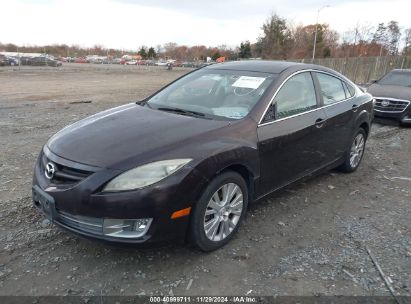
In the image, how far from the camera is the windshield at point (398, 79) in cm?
1107

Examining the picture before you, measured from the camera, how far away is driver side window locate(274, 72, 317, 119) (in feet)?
13.4

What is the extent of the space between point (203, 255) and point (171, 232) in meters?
0.53

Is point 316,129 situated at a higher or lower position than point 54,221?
higher

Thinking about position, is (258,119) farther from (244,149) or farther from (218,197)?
(218,197)

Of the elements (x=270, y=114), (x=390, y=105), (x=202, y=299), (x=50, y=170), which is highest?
(x=270, y=114)

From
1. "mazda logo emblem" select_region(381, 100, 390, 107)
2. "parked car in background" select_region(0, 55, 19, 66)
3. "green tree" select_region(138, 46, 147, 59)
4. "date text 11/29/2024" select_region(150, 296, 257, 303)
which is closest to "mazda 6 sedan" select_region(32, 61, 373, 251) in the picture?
"date text 11/29/2024" select_region(150, 296, 257, 303)

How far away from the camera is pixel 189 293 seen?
2914mm

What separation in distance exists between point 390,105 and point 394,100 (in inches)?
6.3

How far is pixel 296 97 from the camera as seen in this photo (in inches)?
171

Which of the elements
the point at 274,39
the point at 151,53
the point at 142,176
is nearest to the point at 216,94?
the point at 142,176

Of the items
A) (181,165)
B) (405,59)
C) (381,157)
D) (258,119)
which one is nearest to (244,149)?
(258,119)

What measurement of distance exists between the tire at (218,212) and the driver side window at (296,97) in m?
0.97

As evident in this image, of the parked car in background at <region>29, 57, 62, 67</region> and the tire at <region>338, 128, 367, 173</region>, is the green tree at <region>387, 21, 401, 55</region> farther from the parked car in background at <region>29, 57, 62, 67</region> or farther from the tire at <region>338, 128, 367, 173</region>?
the tire at <region>338, 128, 367, 173</region>

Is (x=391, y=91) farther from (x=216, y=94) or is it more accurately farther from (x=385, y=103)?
(x=216, y=94)
